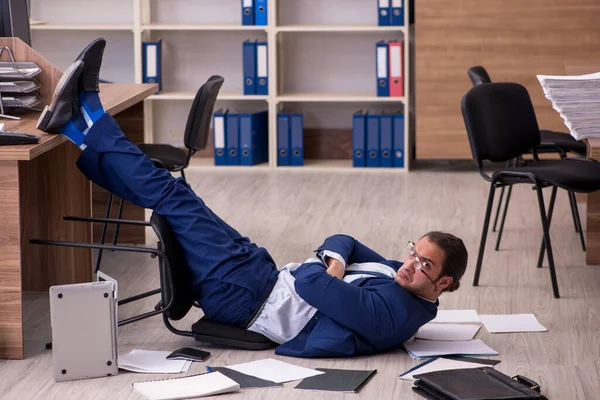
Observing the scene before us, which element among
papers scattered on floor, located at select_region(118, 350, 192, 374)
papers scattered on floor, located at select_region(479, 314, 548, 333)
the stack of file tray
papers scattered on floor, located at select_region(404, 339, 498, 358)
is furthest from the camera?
the stack of file tray

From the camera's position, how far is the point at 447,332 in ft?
10.4

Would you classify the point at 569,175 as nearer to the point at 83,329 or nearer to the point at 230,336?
the point at 230,336

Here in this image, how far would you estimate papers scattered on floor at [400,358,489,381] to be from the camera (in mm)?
2803

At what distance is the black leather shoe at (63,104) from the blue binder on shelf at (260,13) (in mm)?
3377

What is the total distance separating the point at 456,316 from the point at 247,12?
345 cm

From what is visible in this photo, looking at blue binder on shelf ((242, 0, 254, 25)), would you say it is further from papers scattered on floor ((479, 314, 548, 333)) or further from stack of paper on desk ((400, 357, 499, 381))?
stack of paper on desk ((400, 357, 499, 381))

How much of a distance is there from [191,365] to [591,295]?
1.56 meters

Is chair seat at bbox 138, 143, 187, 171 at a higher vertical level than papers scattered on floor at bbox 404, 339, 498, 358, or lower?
higher

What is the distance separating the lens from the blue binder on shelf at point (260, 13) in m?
6.29

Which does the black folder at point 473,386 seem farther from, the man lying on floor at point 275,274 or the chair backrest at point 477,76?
the chair backrest at point 477,76

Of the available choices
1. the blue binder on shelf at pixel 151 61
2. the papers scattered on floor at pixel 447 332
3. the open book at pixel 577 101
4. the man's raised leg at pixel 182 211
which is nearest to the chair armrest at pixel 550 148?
the open book at pixel 577 101

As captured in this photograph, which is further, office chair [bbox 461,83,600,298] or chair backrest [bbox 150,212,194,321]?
office chair [bbox 461,83,600,298]

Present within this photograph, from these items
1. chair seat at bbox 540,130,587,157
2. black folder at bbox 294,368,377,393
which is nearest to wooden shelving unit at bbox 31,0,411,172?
chair seat at bbox 540,130,587,157

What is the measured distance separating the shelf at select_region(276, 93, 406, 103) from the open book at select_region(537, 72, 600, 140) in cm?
290
